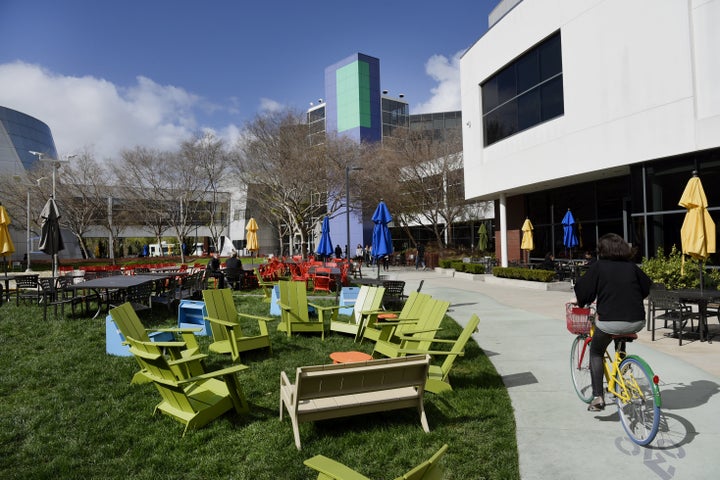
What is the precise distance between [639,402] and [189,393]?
437 centimetres

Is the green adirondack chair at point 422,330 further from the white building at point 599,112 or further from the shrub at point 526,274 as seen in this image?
the shrub at point 526,274

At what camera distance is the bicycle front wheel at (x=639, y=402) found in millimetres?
3893

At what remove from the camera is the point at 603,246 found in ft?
14.8

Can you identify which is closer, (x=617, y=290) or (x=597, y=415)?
(x=617, y=290)

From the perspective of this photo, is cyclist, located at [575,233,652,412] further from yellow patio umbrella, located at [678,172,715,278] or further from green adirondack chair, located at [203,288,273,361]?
yellow patio umbrella, located at [678,172,715,278]

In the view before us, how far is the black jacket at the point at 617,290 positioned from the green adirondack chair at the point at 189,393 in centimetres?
350

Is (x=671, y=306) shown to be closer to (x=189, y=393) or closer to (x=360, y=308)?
(x=360, y=308)

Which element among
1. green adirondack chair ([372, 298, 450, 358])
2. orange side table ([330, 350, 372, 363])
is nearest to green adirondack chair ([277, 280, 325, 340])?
green adirondack chair ([372, 298, 450, 358])

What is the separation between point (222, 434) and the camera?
14.6 feet

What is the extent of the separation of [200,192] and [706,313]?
32580 mm

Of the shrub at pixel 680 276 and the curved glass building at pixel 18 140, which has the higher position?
the curved glass building at pixel 18 140

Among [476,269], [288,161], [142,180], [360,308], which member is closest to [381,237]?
[360,308]

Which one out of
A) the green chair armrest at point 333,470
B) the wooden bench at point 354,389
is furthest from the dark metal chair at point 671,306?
the green chair armrest at point 333,470

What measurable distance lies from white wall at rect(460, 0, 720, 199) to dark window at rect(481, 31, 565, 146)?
1.55 feet
